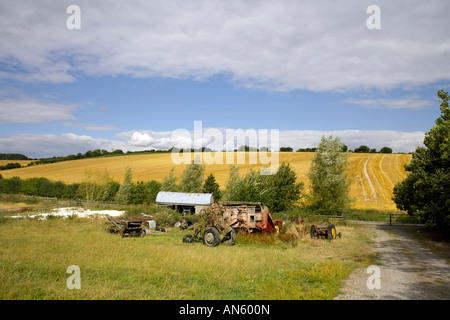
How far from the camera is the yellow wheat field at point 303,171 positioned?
43.6 meters

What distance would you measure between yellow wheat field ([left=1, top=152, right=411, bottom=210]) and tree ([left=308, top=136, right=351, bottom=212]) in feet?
5.42

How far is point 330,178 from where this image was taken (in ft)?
104

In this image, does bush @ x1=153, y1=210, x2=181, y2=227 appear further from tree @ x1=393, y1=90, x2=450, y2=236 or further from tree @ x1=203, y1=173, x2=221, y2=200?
tree @ x1=393, y1=90, x2=450, y2=236

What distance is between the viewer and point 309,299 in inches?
284

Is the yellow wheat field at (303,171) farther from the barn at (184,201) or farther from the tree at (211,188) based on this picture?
the barn at (184,201)

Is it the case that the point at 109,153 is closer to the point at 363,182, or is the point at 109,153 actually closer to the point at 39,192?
the point at 39,192

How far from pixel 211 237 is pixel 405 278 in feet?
29.7

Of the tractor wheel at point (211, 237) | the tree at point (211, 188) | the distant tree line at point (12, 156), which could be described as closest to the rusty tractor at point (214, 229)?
the tractor wheel at point (211, 237)

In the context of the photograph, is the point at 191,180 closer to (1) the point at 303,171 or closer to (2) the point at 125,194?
(2) the point at 125,194

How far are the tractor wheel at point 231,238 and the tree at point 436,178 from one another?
441 inches

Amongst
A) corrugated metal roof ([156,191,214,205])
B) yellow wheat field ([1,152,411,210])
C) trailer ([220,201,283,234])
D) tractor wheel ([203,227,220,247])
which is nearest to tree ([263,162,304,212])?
yellow wheat field ([1,152,411,210])
